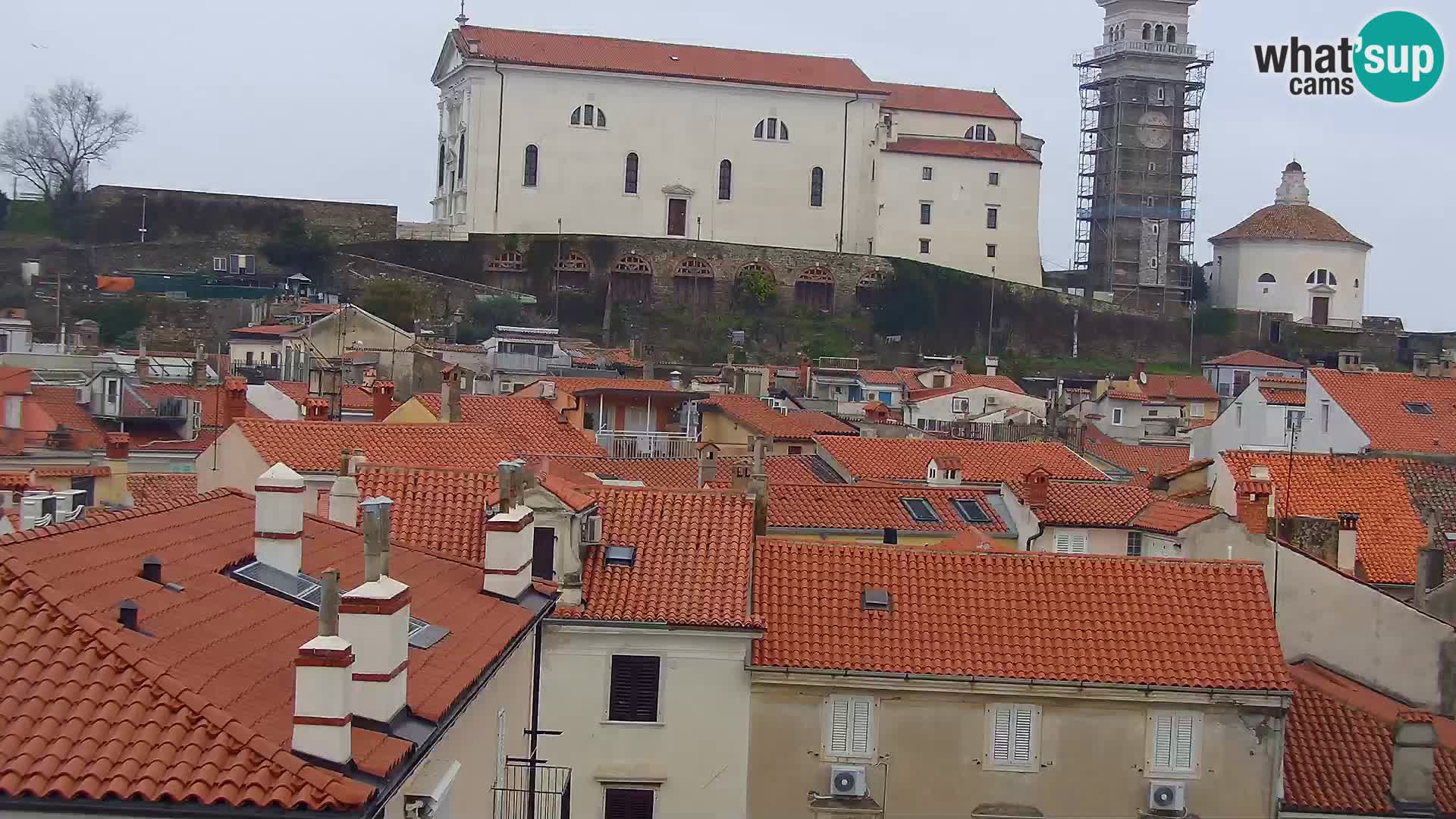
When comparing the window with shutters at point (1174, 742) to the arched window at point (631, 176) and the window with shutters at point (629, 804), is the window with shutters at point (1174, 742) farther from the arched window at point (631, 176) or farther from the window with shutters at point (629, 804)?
the arched window at point (631, 176)

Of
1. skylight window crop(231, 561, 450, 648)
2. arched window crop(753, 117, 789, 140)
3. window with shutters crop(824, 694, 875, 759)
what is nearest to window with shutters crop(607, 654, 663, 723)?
window with shutters crop(824, 694, 875, 759)

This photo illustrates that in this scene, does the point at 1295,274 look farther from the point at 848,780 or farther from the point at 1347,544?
the point at 848,780

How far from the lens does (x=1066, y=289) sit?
90.8 meters

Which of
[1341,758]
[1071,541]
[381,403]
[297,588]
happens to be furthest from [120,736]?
[381,403]

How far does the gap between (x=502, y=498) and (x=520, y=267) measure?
219ft

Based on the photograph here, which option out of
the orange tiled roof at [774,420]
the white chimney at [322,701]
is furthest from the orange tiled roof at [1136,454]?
the white chimney at [322,701]

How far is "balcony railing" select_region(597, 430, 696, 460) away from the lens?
116 feet

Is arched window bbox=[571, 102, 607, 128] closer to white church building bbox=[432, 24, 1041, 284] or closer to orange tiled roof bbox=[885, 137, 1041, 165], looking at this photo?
white church building bbox=[432, 24, 1041, 284]

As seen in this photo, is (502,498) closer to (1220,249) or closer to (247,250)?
(247,250)

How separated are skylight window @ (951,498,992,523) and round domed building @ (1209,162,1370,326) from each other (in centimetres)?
6630

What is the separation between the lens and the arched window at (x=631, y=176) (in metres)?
84.4

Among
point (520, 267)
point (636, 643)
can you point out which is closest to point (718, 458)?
point (636, 643)

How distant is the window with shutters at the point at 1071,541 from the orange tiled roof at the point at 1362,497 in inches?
81.2

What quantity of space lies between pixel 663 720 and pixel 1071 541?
1060 cm
